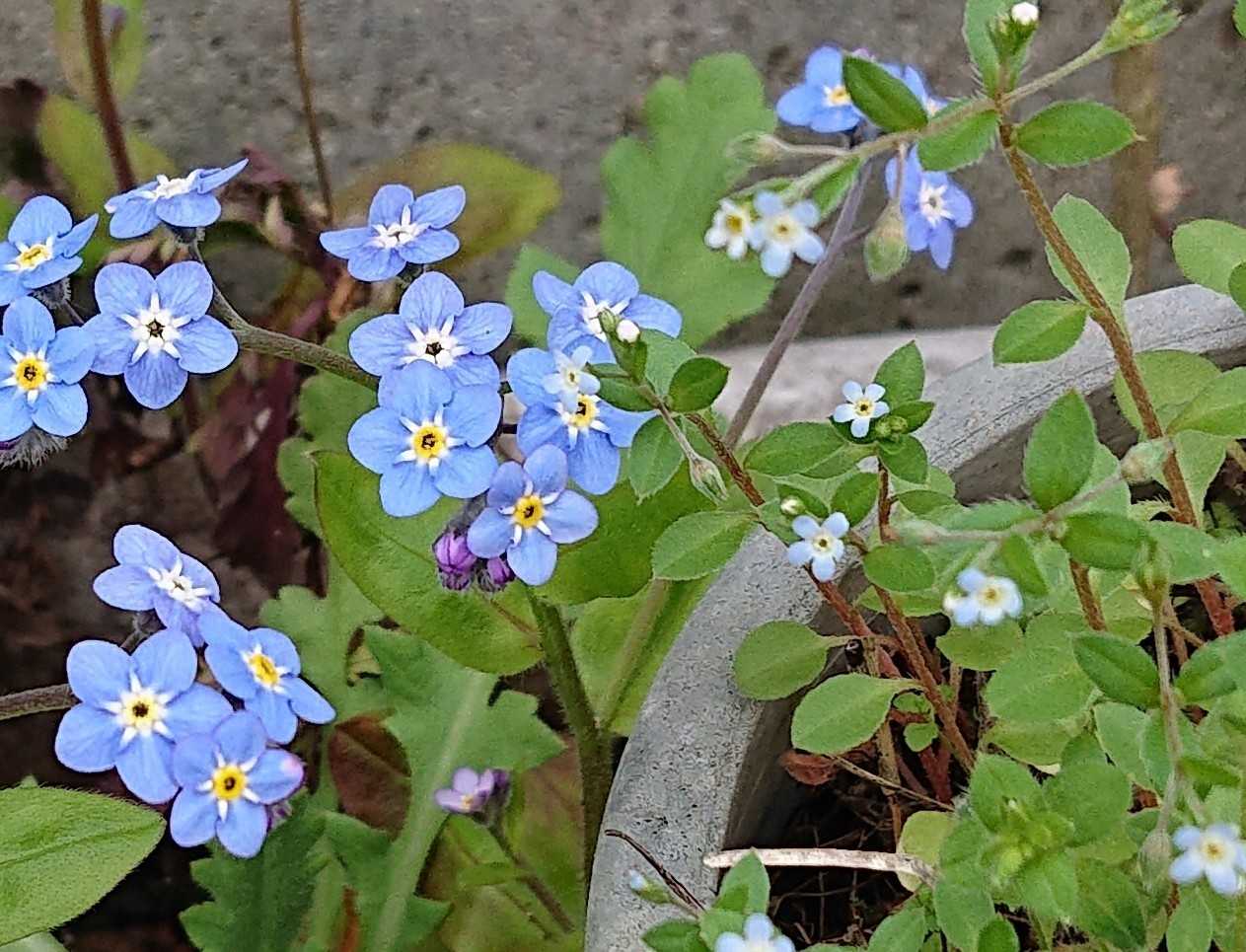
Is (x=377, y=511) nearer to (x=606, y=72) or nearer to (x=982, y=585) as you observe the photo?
(x=982, y=585)

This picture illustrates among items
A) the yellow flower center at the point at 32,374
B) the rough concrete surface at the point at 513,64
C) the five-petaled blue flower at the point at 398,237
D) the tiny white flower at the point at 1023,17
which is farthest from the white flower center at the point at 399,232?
the rough concrete surface at the point at 513,64

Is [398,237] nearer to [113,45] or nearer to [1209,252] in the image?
[1209,252]

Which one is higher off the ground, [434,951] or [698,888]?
[698,888]

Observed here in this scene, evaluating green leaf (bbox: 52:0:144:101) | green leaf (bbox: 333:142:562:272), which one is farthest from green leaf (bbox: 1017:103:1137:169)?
green leaf (bbox: 52:0:144:101)

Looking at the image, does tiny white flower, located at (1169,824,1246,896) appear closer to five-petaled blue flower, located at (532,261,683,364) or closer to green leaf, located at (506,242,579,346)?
five-petaled blue flower, located at (532,261,683,364)

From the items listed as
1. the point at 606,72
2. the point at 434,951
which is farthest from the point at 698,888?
the point at 606,72

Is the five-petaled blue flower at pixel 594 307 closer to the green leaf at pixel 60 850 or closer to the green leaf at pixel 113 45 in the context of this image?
the green leaf at pixel 60 850
